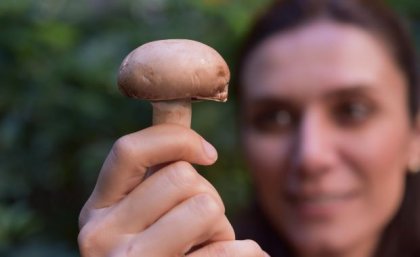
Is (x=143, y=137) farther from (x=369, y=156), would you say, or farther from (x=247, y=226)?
(x=247, y=226)

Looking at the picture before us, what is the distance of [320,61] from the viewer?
1652 mm

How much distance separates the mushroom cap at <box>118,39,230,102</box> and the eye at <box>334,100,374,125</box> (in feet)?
2.79

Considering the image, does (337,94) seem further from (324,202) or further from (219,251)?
(219,251)

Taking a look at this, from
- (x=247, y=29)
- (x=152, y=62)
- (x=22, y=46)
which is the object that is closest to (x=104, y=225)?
(x=152, y=62)

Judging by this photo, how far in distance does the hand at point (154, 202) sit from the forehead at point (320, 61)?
0.84m

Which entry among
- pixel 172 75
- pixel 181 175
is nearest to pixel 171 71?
pixel 172 75

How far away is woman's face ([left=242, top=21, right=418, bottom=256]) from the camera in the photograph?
1.61 m

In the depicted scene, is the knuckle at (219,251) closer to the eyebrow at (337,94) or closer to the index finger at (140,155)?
the index finger at (140,155)

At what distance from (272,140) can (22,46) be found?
0.60 meters

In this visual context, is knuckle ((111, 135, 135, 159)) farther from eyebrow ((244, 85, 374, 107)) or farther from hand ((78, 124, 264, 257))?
eyebrow ((244, 85, 374, 107))

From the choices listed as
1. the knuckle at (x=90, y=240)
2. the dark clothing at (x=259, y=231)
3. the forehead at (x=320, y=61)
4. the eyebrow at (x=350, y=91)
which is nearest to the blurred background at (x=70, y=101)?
the dark clothing at (x=259, y=231)

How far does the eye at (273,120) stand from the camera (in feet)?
5.47

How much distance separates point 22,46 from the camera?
174 centimetres

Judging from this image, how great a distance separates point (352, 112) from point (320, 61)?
0.43 feet
